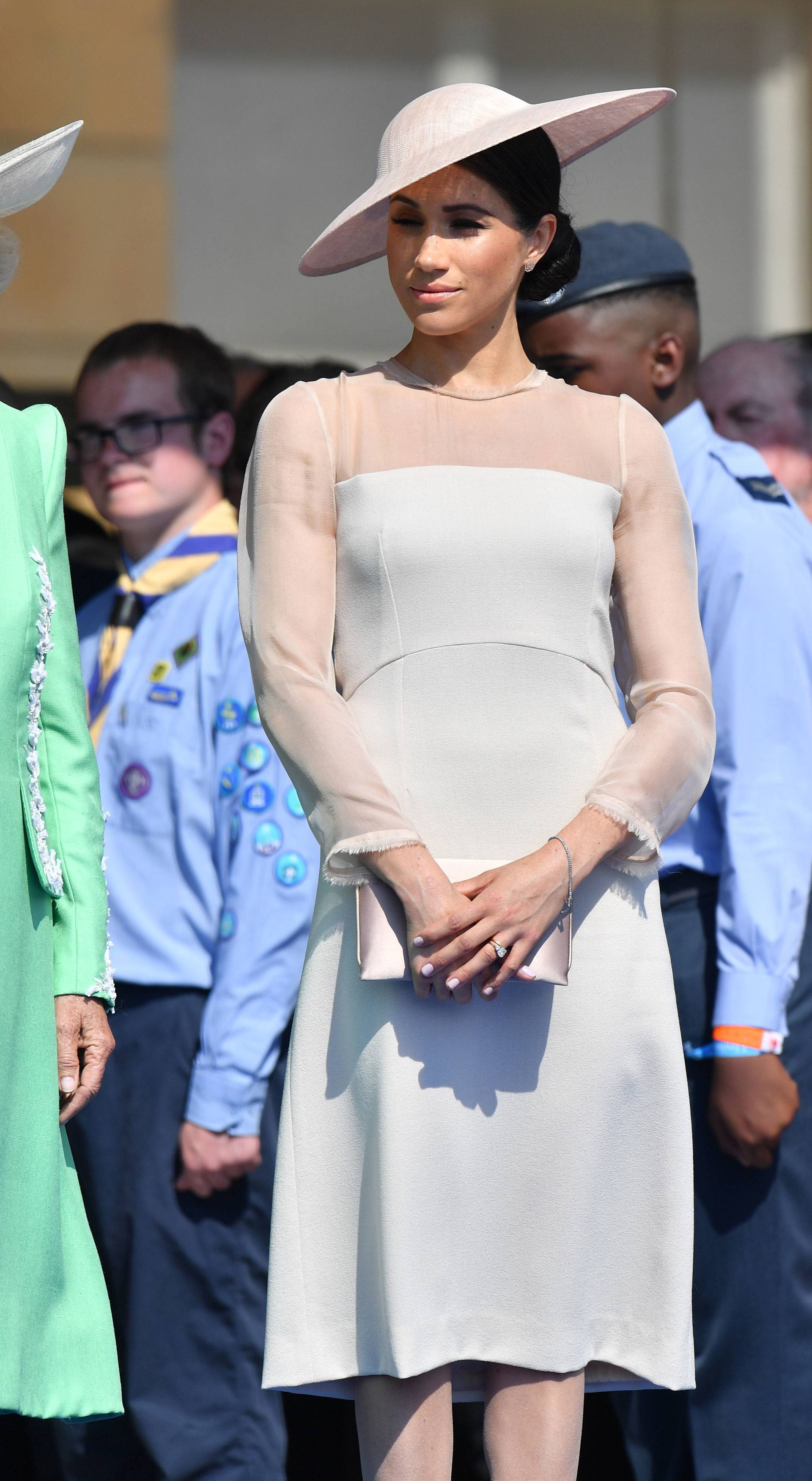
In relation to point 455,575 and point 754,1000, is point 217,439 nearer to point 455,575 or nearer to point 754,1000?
point 754,1000

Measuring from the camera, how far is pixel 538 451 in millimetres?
2500

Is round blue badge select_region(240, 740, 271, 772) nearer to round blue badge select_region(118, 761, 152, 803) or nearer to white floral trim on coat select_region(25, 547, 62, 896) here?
round blue badge select_region(118, 761, 152, 803)

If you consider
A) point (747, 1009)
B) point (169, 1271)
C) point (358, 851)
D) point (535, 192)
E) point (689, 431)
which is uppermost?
point (535, 192)

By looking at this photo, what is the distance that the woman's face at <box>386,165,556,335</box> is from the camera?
2.47 m

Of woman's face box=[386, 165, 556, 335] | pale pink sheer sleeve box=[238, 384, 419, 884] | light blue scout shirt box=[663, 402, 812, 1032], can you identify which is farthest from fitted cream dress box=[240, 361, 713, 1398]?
light blue scout shirt box=[663, 402, 812, 1032]

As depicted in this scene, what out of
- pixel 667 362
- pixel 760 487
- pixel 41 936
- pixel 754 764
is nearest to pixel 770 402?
pixel 667 362

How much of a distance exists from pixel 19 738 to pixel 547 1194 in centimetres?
83

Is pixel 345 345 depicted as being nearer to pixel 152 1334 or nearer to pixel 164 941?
pixel 164 941

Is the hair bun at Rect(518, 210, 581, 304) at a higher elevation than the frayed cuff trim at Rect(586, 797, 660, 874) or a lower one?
higher

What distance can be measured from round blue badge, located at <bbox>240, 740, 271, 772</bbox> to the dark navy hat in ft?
3.17

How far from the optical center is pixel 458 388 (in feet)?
8.33

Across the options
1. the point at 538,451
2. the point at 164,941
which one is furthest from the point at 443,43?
the point at 538,451

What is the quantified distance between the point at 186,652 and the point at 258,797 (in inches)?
13.8

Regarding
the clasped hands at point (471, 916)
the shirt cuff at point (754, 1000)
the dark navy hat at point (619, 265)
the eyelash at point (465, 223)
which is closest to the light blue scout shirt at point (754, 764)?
the shirt cuff at point (754, 1000)
